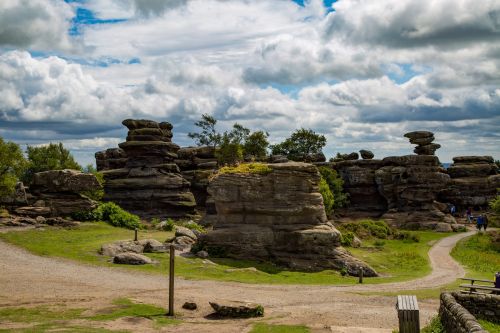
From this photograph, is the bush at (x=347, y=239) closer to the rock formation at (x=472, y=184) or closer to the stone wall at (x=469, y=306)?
the stone wall at (x=469, y=306)

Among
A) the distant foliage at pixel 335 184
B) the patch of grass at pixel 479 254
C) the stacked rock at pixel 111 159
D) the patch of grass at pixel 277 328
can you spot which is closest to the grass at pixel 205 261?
the patch of grass at pixel 479 254

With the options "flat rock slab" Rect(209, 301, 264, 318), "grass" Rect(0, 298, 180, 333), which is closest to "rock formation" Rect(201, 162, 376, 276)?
"flat rock slab" Rect(209, 301, 264, 318)

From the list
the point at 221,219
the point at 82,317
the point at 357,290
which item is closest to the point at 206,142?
the point at 221,219

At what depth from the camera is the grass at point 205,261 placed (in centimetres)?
3525

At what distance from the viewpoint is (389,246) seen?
5747 centimetres

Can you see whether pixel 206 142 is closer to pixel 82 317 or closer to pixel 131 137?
pixel 131 137

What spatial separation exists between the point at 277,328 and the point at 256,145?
87.6 m

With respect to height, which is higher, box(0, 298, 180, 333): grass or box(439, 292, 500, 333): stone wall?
box(439, 292, 500, 333): stone wall

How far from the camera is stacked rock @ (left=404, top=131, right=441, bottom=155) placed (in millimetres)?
85188

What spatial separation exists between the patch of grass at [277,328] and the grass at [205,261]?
11735mm

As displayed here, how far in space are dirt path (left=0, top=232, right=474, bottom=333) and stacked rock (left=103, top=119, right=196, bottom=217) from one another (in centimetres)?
3621

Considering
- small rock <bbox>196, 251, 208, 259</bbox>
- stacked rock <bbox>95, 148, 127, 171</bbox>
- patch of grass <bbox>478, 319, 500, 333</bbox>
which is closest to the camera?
patch of grass <bbox>478, 319, 500, 333</bbox>

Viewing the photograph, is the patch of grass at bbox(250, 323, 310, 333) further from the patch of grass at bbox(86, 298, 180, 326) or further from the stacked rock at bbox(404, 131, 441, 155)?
the stacked rock at bbox(404, 131, 441, 155)

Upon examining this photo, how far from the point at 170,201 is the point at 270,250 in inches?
1388
